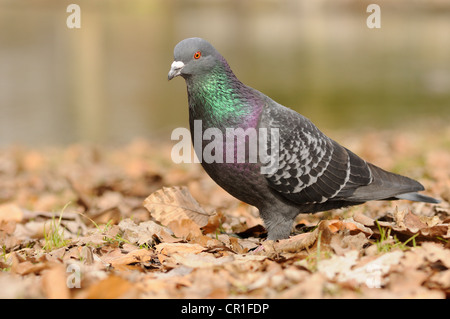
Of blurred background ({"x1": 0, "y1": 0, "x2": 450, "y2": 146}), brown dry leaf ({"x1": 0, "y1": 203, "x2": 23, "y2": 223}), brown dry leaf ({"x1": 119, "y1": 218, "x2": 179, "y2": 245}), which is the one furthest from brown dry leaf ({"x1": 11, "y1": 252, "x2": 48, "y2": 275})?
blurred background ({"x1": 0, "y1": 0, "x2": 450, "y2": 146})

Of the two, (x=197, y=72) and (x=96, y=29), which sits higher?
(x=96, y=29)

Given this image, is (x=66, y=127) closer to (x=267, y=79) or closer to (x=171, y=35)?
(x=267, y=79)

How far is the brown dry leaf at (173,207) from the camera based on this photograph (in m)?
3.73

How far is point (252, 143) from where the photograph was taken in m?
3.39

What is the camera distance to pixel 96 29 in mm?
36156

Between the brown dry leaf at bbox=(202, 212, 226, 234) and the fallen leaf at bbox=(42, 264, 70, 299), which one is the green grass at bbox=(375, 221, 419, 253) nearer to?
the brown dry leaf at bbox=(202, 212, 226, 234)

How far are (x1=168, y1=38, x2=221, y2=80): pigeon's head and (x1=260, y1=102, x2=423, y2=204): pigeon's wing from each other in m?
0.49

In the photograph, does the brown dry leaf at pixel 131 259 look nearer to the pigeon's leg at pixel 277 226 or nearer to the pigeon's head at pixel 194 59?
the pigeon's leg at pixel 277 226

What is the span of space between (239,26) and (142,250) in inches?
1602

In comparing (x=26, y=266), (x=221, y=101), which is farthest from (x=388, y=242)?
(x=26, y=266)

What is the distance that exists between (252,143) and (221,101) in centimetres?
34

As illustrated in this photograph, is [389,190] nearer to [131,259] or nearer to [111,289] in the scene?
[131,259]

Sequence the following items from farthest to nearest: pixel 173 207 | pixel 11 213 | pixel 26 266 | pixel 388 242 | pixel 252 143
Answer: pixel 11 213 < pixel 173 207 < pixel 252 143 < pixel 388 242 < pixel 26 266
